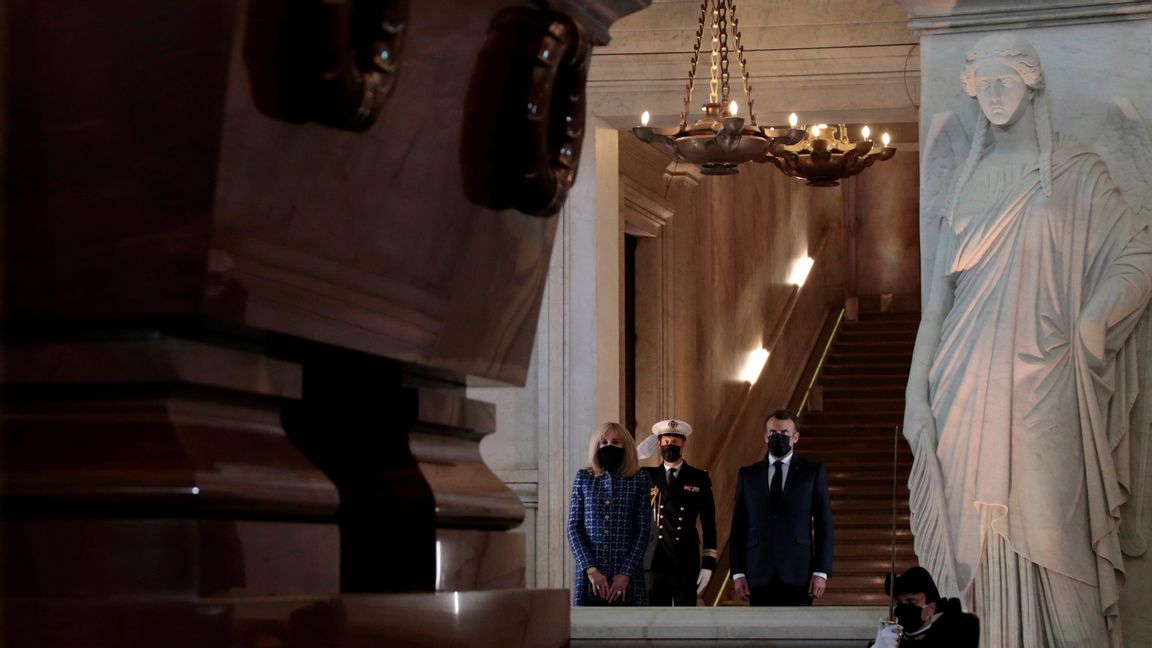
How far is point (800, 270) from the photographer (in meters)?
24.7

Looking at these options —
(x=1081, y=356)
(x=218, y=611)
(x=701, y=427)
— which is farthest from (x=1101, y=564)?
(x=701, y=427)

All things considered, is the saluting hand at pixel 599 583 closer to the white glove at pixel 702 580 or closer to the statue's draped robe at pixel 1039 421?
the white glove at pixel 702 580

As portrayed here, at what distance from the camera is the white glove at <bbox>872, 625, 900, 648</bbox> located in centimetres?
631

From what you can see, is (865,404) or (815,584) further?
(865,404)

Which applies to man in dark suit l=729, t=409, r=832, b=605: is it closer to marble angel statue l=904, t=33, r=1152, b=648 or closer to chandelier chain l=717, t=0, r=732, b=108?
marble angel statue l=904, t=33, r=1152, b=648

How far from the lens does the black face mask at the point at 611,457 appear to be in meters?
9.59

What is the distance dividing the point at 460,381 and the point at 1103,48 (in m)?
7.72

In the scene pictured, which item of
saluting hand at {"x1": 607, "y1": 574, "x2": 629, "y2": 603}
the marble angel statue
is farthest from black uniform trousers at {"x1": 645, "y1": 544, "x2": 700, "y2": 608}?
the marble angel statue

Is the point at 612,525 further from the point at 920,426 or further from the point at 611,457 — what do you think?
the point at 920,426

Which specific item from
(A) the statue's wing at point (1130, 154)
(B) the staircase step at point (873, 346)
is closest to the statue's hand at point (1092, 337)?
(A) the statue's wing at point (1130, 154)

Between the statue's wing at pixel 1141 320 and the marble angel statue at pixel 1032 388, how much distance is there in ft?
0.05

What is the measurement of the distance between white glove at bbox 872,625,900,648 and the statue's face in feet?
9.15

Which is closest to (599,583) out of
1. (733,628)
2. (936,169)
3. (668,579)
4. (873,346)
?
(668,579)

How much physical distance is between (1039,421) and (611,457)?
8.21 feet
